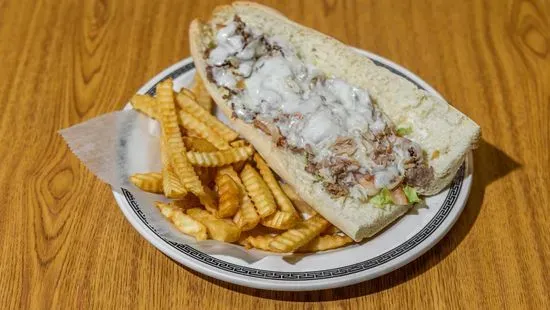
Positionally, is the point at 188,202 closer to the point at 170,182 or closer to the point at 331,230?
the point at 170,182

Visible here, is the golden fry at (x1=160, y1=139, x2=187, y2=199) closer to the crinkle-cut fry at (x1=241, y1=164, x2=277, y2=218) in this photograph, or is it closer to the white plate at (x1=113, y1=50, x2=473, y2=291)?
the white plate at (x1=113, y1=50, x2=473, y2=291)

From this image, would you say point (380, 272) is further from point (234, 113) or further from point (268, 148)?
point (234, 113)

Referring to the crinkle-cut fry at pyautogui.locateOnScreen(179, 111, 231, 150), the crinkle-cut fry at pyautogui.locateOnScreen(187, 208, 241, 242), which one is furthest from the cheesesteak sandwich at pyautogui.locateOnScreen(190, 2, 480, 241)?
the crinkle-cut fry at pyautogui.locateOnScreen(187, 208, 241, 242)

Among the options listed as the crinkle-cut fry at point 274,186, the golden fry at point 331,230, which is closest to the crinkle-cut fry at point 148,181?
the crinkle-cut fry at point 274,186

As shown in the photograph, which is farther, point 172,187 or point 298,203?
point 298,203

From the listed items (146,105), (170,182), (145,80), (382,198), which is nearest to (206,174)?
(170,182)

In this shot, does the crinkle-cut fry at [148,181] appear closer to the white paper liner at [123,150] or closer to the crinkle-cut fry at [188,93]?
the white paper liner at [123,150]

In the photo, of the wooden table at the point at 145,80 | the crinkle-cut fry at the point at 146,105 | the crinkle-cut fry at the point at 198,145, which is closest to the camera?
the wooden table at the point at 145,80

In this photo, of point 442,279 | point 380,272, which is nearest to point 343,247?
point 380,272
